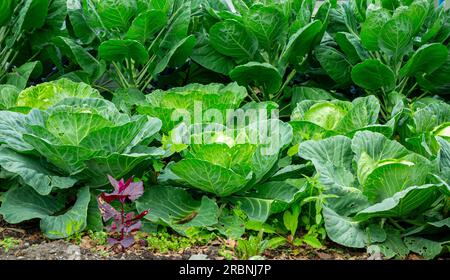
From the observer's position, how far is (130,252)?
265 cm

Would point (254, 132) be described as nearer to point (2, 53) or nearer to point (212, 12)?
point (212, 12)

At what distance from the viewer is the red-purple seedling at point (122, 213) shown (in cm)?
265

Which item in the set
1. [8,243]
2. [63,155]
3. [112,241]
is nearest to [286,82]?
[63,155]

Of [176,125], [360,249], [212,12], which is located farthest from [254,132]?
[212,12]

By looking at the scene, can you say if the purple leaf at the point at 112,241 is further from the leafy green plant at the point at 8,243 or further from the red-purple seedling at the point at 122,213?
the leafy green plant at the point at 8,243

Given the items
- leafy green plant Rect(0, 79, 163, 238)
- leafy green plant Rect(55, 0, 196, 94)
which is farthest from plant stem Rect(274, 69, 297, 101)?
leafy green plant Rect(0, 79, 163, 238)

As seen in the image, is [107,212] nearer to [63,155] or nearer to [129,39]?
[63,155]

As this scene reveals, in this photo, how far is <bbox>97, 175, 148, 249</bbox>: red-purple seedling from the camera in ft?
8.70

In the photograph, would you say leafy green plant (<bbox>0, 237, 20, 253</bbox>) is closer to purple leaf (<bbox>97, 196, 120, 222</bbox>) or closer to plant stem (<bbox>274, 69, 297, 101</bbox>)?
purple leaf (<bbox>97, 196, 120, 222</bbox>)

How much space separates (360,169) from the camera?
9.15 feet

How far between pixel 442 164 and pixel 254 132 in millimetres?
892

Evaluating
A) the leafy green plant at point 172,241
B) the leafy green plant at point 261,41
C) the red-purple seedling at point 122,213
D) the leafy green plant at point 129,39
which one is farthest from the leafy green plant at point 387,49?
the red-purple seedling at point 122,213

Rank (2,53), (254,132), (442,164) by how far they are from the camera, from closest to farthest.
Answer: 1. (442,164)
2. (254,132)
3. (2,53)

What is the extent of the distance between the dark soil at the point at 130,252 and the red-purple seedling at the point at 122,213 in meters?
0.05
